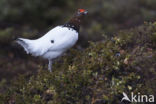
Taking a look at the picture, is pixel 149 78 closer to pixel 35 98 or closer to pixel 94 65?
pixel 94 65

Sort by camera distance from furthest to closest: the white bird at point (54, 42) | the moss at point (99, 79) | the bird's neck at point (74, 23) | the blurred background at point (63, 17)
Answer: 1. the blurred background at point (63, 17)
2. the bird's neck at point (74, 23)
3. the white bird at point (54, 42)
4. the moss at point (99, 79)

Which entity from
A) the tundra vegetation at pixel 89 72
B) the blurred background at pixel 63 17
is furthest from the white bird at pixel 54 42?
the blurred background at pixel 63 17

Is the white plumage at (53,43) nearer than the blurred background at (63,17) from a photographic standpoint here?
Yes

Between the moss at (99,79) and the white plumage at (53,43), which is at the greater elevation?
the white plumage at (53,43)

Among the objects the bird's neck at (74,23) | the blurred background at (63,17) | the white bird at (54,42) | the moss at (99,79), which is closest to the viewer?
the moss at (99,79)

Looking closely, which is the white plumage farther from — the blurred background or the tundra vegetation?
the blurred background

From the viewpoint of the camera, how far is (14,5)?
29.8 ft

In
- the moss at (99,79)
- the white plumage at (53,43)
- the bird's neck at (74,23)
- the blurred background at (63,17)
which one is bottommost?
the moss at (99,79)

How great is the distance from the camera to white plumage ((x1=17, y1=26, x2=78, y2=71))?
4.86 metres

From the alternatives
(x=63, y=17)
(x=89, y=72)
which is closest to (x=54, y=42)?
(x=89, y=72)

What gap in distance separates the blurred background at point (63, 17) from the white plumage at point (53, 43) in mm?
2712

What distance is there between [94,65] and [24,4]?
202 inches

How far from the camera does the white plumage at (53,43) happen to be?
4.86 m

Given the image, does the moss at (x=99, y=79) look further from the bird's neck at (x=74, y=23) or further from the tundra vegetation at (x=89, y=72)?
the bird's neck at (x=74, y=23)
